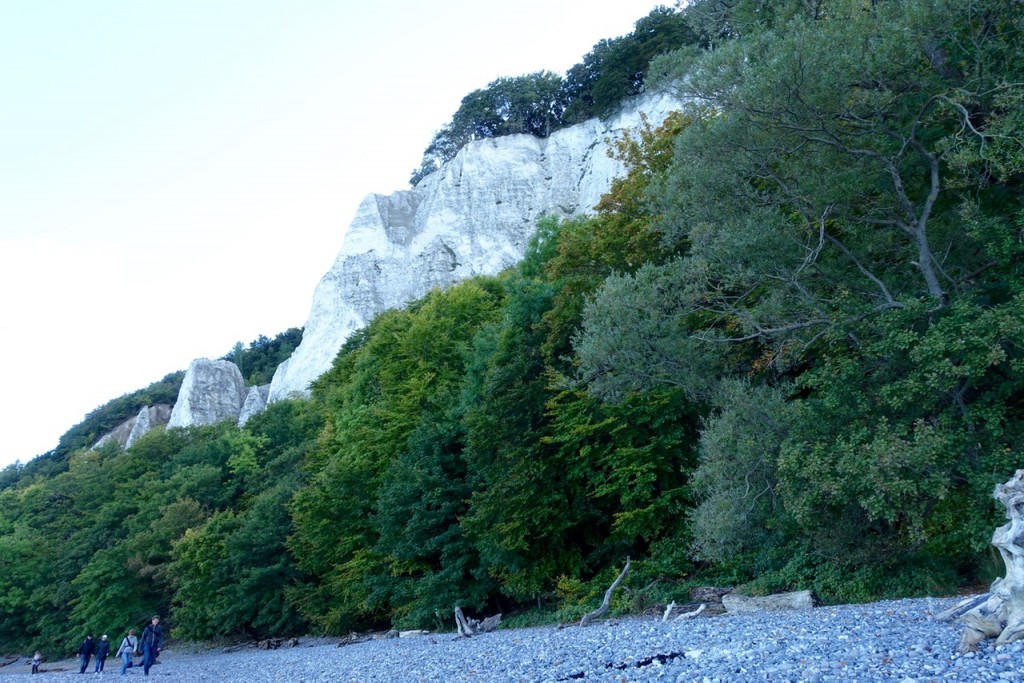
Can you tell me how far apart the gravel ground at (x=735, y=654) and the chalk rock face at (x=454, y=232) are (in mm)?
46895

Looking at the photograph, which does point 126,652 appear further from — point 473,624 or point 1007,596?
point 1007,596

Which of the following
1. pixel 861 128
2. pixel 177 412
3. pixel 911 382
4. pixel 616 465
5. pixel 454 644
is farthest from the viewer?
pixel 177 412

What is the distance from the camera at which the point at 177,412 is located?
72.9 m

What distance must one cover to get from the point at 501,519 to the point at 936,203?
13.8m

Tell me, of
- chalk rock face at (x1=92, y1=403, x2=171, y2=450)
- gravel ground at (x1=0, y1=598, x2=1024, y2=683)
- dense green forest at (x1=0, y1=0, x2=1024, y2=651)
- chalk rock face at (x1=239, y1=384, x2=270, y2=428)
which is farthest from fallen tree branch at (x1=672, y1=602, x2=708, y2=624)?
chalk rock face at (x1=92, y1=403, x2=171, y2=450)

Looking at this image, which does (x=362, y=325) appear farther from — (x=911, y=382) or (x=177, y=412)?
(x=911, y=382)

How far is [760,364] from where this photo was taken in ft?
57.9

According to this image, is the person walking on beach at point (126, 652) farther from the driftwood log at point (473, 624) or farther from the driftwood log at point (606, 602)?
the driftwood log at point (606, 602)

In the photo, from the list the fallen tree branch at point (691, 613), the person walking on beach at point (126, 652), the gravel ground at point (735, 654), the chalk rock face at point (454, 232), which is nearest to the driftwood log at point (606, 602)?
the gravel ground at point (735, 654)

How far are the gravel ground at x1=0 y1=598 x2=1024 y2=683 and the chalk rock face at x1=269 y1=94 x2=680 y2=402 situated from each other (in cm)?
4689

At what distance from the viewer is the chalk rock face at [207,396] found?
7169cm

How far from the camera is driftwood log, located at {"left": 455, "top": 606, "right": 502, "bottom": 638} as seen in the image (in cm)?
2166

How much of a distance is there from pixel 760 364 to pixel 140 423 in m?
76.2

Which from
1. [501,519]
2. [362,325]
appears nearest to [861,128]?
[501,519]
